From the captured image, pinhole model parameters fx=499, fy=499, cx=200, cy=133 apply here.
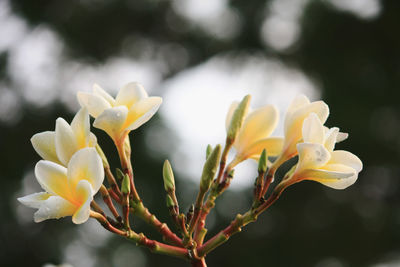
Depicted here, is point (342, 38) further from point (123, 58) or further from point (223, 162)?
point (223, 162)

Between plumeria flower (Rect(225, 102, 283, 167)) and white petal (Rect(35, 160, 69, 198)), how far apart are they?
26 cm

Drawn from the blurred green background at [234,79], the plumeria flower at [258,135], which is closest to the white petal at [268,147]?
the plumeria flower at [258,135]

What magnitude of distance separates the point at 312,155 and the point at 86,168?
291 millimetres

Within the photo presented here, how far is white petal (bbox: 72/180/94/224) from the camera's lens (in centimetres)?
60

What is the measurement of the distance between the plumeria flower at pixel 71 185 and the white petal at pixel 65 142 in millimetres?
26

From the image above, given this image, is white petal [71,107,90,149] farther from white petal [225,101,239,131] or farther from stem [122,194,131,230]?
white petal [225,101,239,131]

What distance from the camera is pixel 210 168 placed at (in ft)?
2.19

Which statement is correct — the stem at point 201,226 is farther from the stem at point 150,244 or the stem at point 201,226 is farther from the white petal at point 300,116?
the white petal at point 300,116

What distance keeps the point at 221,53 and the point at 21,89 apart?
1.98 m

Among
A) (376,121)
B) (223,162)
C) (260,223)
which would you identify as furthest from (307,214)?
(223,162)

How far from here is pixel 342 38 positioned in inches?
197

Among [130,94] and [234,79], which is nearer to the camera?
[130,94]

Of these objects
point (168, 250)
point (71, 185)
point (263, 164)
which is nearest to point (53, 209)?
point (71, 185)

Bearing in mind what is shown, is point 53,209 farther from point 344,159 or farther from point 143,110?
point 344,159
